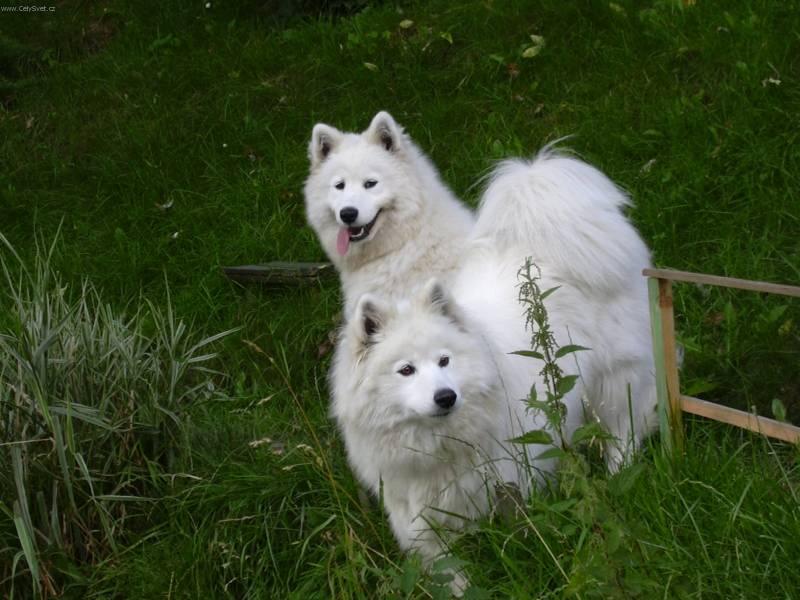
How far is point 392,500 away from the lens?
Result: 3301mm

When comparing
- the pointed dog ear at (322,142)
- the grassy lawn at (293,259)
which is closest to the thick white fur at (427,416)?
the grassy lawn at (293,259)

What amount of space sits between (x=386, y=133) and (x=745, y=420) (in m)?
2.52

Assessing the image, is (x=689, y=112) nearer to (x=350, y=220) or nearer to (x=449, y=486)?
(x=350, y=220)

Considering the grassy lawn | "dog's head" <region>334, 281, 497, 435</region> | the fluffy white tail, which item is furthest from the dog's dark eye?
the fluffy white tail

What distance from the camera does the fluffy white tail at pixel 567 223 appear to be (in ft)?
12.3

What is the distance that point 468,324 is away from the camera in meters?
3.28

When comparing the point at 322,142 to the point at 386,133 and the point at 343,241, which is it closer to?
the point at 386,133

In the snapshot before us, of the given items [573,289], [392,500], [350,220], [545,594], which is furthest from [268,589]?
[350,220]

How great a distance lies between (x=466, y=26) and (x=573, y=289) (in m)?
4.24

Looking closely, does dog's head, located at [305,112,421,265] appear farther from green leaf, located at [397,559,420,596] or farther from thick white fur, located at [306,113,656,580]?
green leaf, located at [397,559,420,596]

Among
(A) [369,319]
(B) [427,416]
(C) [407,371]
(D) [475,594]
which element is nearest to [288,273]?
(A) [369,319]

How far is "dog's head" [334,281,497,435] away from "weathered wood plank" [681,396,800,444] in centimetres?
67

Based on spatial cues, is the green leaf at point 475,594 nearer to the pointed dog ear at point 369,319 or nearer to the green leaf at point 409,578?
the green leaf at point 409,578

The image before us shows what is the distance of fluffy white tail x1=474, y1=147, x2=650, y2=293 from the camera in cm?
376
